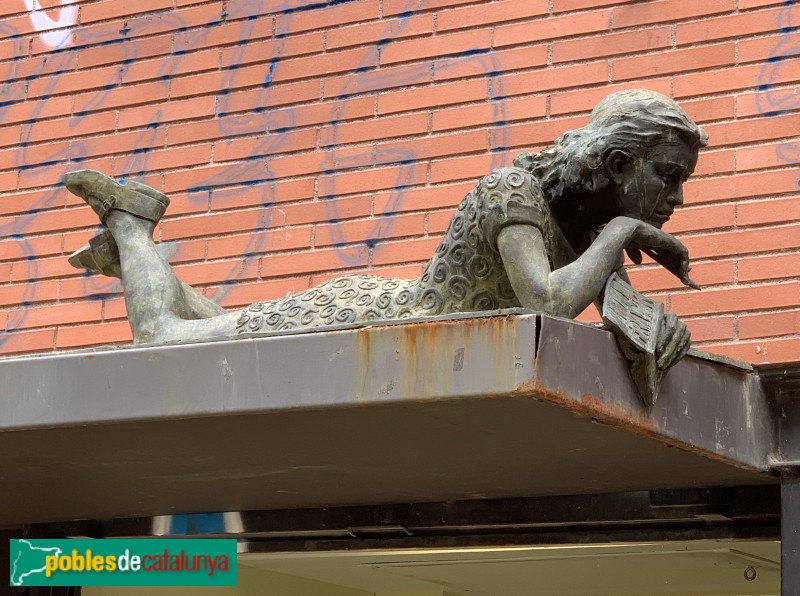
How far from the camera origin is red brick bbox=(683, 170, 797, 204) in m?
5.54

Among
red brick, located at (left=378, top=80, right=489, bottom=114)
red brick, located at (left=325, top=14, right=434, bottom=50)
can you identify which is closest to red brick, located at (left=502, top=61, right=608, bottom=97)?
red brick, located at (left=378, top=80, right=489, bottom=114)

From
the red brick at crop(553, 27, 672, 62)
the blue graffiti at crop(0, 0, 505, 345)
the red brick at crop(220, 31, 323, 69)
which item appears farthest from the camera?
the red brick at crop(220, 31, 323, 69)

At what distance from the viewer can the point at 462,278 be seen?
15.0 feet

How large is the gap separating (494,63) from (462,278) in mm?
1834

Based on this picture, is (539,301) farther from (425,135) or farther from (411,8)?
(411,8)

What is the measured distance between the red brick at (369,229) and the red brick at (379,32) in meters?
0.79

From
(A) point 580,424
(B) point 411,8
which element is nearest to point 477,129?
(B) point 411,8

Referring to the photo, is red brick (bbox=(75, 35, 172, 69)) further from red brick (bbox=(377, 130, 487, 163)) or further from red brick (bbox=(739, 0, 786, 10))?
red brick (bbox=(739, 0, 786, 10))

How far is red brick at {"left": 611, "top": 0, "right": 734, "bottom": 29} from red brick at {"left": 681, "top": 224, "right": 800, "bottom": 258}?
2.91 ft

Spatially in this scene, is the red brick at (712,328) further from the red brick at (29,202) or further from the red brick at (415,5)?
the red brick at (29,202)

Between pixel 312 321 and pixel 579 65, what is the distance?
180 centimetres

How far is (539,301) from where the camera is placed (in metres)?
4.32

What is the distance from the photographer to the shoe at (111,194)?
5184mm

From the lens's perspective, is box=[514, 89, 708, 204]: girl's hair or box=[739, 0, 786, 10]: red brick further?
box=[739, 0, 786, 10]: red brick
